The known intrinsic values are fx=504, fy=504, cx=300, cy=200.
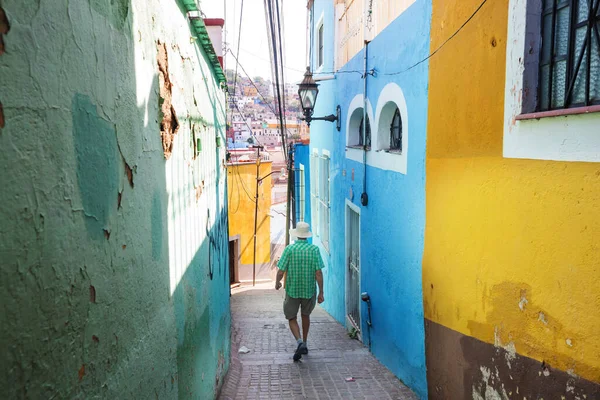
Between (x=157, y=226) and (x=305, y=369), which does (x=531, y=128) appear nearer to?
(x=157, y=226)

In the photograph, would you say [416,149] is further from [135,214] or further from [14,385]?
[14,385]

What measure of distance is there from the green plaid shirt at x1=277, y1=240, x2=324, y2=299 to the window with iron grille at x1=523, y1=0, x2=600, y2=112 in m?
3.57

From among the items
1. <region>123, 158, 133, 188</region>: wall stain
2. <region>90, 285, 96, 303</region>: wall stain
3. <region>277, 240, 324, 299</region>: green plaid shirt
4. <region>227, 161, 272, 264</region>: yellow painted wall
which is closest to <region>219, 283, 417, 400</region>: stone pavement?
<region>277, 240, 324, 299</region>: green plaid shirt

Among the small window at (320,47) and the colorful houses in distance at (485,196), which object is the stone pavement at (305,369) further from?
the small window at (320,47)

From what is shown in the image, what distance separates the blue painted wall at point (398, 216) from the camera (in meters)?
4.79

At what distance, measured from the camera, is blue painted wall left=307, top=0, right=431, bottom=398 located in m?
4.79

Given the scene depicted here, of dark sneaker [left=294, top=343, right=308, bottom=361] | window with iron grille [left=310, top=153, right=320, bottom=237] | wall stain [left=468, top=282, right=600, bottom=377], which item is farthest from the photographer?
window with iron grille [left=310, top=153, right=320, bottom=237]

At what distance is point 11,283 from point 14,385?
270 millimetres

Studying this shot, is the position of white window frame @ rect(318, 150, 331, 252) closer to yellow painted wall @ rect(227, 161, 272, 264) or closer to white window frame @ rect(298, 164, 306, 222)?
white window frame @ rect(298, 164, 306, 222)

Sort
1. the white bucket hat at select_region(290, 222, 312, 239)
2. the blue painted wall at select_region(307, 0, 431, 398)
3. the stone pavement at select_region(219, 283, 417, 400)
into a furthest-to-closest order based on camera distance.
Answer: the white bucket hat at select_region(290, 222, 312, 239), the stone pavement at select_region(219, 283, 417, 400), the blue painted wall at select_region(307, 0, 431, 398)

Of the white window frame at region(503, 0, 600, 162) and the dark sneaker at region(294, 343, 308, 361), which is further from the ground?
the white window frame at region(503, 0, 600, 162)

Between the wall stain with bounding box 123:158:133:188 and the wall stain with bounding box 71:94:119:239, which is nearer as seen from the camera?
the wall stain with bounding box 71:94:119:239

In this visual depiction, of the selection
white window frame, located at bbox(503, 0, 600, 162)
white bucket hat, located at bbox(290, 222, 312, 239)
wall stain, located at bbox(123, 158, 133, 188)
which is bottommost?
white bucket hat, located at bbox(290, 222, 312, 239)

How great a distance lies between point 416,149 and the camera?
4898mm
